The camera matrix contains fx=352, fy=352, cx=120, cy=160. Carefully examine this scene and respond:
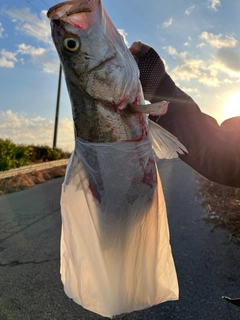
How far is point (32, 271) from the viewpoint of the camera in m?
4.28

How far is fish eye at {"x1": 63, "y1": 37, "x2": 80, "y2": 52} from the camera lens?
1608 millimetres

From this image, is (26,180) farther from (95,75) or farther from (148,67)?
(95,75)

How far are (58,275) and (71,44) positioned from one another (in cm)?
318

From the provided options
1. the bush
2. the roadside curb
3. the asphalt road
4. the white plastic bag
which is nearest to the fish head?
the white plastic bag

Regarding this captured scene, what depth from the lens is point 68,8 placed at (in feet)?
5.22

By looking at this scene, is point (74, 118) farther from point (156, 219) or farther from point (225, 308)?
point (225, 308)

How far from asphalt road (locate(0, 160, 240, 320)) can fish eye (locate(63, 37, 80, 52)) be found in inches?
99.9

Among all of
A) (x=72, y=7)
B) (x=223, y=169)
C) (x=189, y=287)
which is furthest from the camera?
(x=189, y=287)

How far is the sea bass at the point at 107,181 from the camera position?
5.31 ft

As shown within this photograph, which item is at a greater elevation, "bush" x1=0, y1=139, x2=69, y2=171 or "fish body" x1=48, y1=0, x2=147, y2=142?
"fish body" x1=48, y1=0, x2=147, y2=142

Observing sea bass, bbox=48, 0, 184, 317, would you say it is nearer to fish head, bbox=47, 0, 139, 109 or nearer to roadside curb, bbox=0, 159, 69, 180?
fish head, bbox=47, 0, 139, 109

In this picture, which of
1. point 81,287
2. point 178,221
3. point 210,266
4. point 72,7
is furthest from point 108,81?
point 178,221

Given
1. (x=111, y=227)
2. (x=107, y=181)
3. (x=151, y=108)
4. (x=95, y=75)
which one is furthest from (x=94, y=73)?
(x=111, y=227)

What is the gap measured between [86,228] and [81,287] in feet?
0.99
